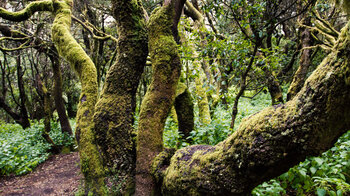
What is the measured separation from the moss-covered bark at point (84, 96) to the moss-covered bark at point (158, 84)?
3.38ft

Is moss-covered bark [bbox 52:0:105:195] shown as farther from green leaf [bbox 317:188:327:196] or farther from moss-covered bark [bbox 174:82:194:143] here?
green leaf [bbox 317:188:327:196]

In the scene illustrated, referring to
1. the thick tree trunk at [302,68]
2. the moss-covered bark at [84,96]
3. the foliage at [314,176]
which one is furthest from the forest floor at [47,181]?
the thick tree trunk at [302,68]

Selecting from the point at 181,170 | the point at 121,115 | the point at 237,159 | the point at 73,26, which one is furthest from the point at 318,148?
the point at 73,26

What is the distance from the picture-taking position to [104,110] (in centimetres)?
326

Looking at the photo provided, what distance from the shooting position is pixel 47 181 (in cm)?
573

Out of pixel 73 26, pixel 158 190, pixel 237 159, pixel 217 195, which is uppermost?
pixel 73 26

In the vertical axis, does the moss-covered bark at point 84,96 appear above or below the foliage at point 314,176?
above

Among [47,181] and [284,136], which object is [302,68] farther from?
[47,181]

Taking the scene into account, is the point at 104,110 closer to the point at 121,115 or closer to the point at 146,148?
the point at 121,115

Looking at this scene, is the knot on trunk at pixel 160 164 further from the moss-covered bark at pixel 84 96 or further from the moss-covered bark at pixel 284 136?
the moss-covered bark at pixel 84 96

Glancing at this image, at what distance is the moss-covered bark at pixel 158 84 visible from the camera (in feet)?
9.61

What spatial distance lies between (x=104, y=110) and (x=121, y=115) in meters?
0.28

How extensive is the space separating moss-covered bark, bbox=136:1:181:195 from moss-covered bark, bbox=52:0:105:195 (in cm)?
103

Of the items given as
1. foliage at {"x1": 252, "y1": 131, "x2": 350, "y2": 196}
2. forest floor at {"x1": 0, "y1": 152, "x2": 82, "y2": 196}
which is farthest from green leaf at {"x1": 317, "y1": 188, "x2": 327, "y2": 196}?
forest floor at {"x1": 0, "y1": 152, "x2": 82, "y2": 196}
